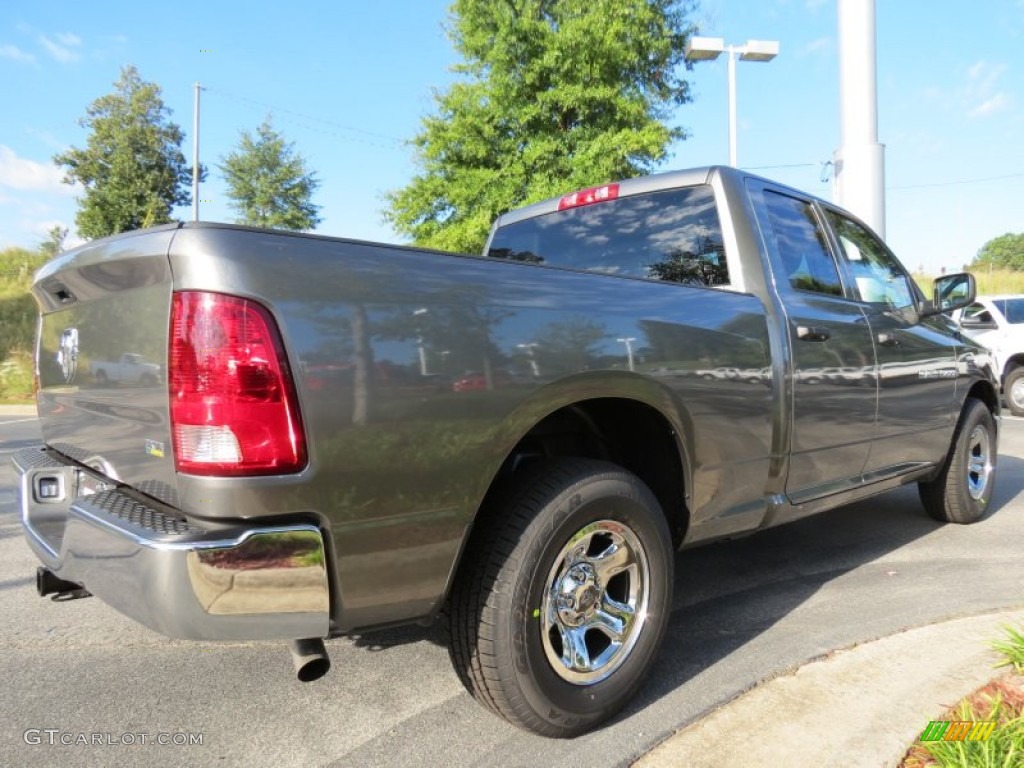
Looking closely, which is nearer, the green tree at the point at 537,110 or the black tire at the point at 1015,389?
the black tire at the point at 1015,389

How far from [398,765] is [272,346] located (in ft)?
4.38

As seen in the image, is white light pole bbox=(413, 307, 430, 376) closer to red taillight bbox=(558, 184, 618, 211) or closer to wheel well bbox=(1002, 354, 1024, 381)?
red taillight bbox=(558, 184, 618, 211)

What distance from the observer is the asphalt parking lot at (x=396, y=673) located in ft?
7.34

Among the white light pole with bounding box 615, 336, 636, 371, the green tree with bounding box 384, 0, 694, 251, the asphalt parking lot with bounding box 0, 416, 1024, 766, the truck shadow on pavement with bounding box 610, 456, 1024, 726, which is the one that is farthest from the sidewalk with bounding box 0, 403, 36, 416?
the white light pole with bounding box 615, 336, 636, 371

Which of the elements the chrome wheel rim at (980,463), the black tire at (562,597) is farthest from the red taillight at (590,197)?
the chrome wheel rim at (980,463)

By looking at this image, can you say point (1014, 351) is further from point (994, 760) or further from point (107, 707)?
point (107, 707)

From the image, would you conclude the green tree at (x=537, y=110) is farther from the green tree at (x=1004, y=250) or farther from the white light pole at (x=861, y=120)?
the green tree at (x=1004, y=250)

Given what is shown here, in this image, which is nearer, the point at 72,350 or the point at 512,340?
the point at 512,340

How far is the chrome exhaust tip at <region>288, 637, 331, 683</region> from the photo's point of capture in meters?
1.88

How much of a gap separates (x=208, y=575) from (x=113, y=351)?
811mm

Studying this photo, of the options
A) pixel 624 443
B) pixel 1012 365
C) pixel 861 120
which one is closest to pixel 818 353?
pixel 624 443

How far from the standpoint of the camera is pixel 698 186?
320 cm

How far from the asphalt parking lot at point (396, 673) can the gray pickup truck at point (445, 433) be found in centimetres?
31

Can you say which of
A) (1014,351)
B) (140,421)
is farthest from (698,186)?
(1014,351)
